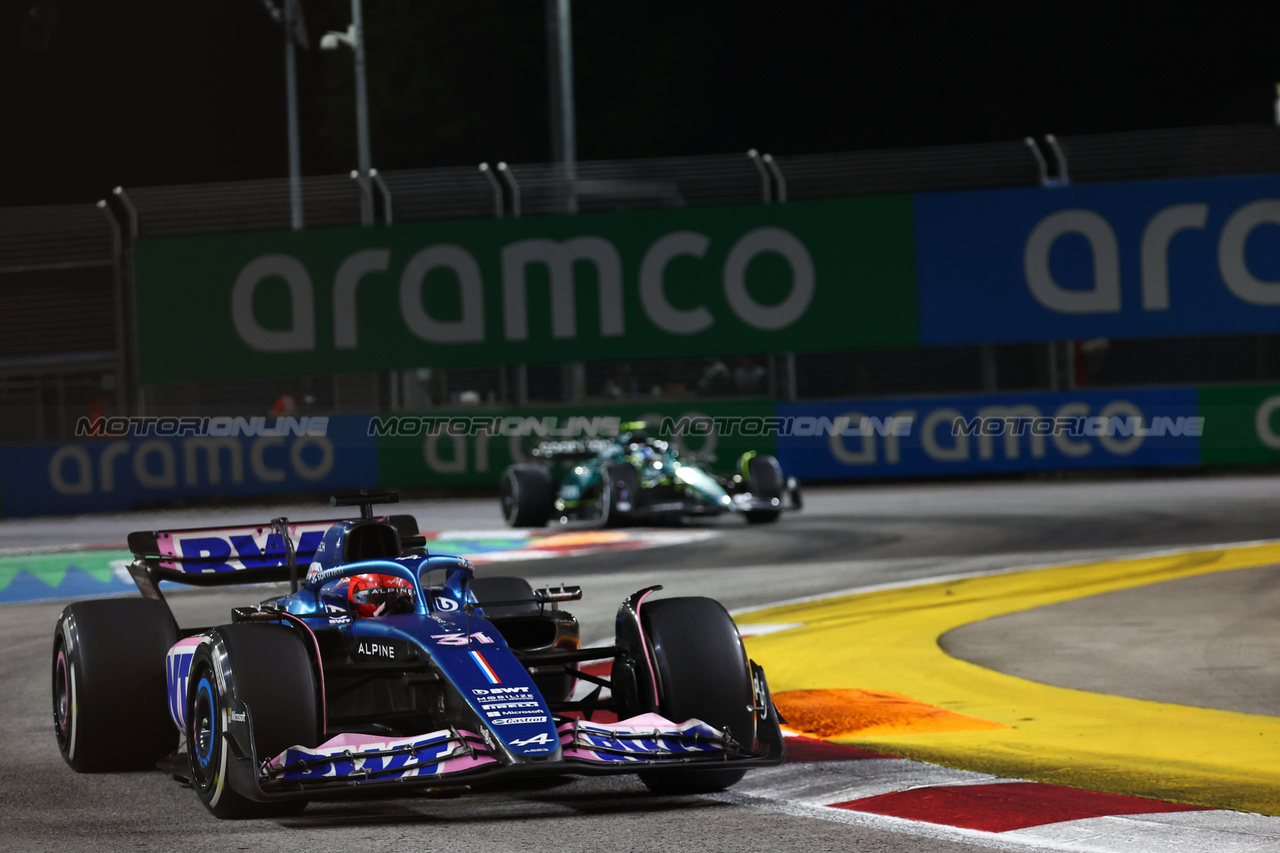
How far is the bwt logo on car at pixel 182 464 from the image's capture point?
22.4 metres

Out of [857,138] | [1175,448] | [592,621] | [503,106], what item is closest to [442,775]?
[592,621]

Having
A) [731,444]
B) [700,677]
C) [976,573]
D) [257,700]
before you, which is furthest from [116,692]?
[731,444]

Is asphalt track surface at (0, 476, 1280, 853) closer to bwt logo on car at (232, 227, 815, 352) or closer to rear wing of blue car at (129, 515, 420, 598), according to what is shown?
rear wing of blue car at (129, 515, 420, 598)

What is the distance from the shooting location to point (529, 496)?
17.2m

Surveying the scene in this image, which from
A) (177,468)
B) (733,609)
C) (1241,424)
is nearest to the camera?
(733,609)

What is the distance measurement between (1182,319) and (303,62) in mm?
38703

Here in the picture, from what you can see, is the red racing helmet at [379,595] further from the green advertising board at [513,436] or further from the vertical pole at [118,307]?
the vertical pole at [118,307]

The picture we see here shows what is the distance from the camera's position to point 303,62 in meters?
54.9

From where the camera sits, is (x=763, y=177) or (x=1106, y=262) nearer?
(x=1106, y=262)

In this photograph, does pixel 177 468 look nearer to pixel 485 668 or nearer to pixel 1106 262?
pixel 1106 262

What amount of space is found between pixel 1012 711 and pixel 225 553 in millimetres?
3531

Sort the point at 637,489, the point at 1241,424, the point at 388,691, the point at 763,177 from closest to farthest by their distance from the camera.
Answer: the point at 388,691
the point at 637,489
the point at 1241,424
the point at 763,177

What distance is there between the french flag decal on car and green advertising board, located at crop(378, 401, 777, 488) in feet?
55.2

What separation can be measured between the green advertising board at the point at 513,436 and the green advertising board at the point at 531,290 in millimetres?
760
